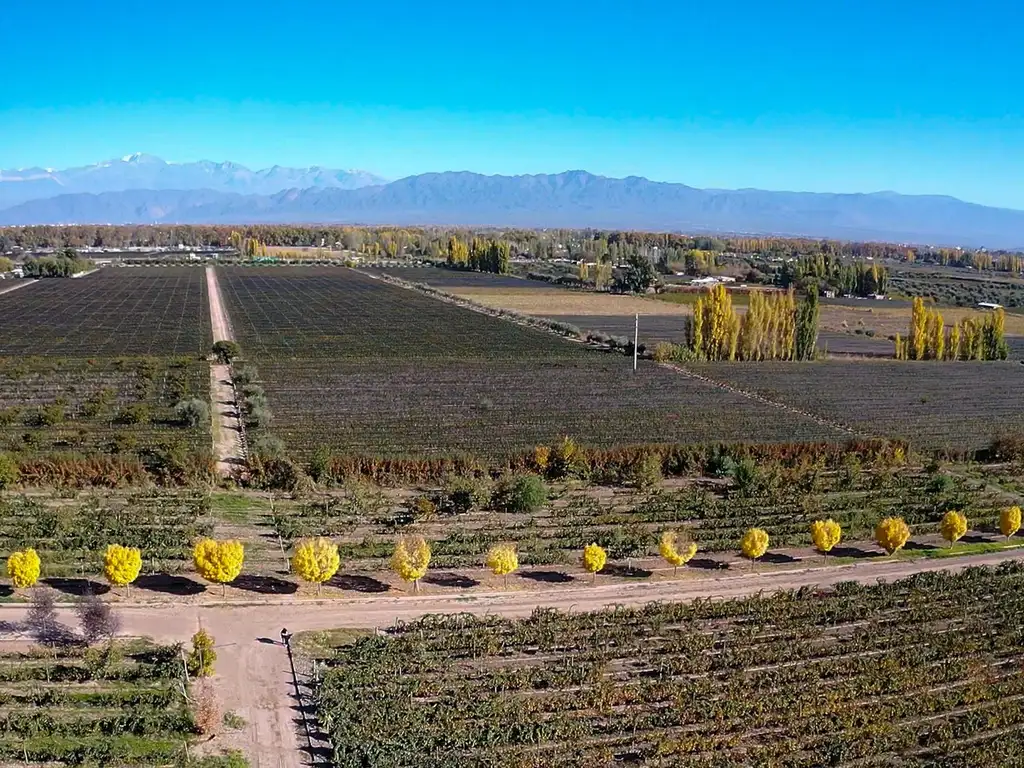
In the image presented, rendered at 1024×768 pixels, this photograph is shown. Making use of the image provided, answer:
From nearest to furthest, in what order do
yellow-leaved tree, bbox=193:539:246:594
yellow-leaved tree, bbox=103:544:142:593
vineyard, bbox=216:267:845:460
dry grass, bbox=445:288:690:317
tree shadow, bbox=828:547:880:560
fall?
yellow-leaved tree, bbox=103:544:142:593 → yellow-leaved tree, bbox=193:539:246:594 → tree shadow, bbox=828:547:880:560 → vineyard, bbox=216:267:845:460 → dry grass, bbox=445:288:690:317

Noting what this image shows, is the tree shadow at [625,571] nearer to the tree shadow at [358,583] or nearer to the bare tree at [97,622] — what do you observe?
the tree shadow at [358,583]

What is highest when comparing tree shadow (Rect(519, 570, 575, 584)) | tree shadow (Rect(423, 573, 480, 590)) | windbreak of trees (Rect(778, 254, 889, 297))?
windbreak of trees (Rect(778, 254, 889, 297))

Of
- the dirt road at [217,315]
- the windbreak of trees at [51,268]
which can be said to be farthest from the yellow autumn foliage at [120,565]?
the windbreak of trees at [51,268]

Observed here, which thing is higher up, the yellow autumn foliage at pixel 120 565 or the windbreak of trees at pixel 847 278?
the windbreak of trees at pixel 847 278

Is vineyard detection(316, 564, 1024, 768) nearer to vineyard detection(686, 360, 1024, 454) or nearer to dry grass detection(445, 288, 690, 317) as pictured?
vineyard detection(686, 360, 1024, 454)

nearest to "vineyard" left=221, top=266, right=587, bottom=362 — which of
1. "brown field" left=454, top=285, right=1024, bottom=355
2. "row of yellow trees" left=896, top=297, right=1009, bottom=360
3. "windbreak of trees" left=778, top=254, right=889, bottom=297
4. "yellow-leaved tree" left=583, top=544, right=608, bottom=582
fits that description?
"brown field" left=454, top=285, right=1024, bottom=355

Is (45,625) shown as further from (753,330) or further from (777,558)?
(753,330)

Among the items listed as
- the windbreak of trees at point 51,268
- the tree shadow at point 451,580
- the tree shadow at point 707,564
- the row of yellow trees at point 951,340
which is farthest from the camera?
the windbreak of trees at point 51,268

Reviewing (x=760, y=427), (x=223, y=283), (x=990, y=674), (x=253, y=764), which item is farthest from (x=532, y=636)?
(x=223, y=283)

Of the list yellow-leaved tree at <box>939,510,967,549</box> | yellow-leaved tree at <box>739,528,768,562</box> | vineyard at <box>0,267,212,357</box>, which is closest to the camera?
yellow-leaved tree at <box>739,528,768,562</box>
